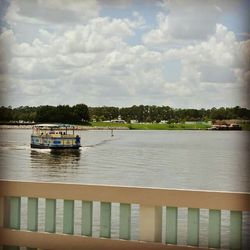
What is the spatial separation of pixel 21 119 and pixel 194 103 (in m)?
0.94

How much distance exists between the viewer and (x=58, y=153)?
2.99m

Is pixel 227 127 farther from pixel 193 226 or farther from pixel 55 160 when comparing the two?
pixel 55 160

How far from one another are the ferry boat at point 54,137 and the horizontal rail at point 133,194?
52cm

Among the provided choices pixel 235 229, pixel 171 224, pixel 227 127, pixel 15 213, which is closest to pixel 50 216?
pixel 15 213

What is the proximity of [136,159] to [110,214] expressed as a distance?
53 centimetres

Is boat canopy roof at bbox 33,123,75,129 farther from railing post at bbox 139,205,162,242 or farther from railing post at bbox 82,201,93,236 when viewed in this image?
railing post at bbox 139,205,162,242

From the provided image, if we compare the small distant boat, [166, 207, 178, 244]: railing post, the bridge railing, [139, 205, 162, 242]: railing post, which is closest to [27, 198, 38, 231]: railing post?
the bridge railing

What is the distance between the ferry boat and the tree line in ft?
0.18

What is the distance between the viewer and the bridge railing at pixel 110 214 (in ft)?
6.93

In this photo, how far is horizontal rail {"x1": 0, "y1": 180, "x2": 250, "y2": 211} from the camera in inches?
81.4

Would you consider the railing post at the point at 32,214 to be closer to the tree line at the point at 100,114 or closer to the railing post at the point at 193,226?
the tree line at the point at 100,114

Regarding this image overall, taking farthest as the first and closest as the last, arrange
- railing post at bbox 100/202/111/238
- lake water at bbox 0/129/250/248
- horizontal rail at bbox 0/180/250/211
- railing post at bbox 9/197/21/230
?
lake water at bbox 0/129/250/248
railing post at bbox 9/197/21/230
railing post at bbox 100/202/111/238
horizontal rail at bbox 0/180/250/211

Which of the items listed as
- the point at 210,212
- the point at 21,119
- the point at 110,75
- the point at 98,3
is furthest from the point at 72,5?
the point at 210,212

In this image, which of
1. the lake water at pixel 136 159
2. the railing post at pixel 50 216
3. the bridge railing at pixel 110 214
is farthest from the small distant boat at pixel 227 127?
the railing post at pixel 50 216
